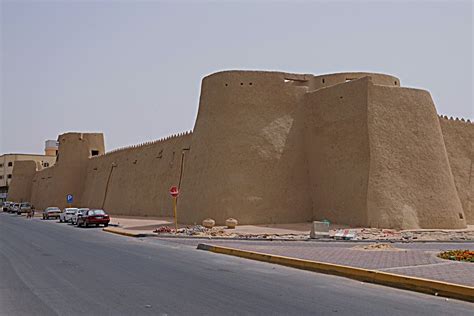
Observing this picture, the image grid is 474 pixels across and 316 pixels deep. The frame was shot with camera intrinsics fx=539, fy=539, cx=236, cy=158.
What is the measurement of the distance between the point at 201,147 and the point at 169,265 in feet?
65.6

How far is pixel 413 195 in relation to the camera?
2789 cm

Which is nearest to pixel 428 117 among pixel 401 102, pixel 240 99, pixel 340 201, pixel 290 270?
pixel 401 102

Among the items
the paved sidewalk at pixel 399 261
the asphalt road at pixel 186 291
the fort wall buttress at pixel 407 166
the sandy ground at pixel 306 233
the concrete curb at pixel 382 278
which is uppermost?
the fort wall buttress at pixel 407 166

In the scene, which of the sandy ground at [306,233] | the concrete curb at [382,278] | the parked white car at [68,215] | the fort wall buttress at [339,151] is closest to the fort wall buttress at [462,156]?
the sandy ground at [306,233]

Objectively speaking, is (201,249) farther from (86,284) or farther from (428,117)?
(428,117)

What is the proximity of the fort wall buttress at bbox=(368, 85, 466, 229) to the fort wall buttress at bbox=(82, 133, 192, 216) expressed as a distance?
16.1m

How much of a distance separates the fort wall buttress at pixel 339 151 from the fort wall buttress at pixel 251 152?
966 mm

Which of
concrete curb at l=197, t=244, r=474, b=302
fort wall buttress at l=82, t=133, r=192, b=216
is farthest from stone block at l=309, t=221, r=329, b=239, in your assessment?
fort wall buttress at l=82, t=133, r=192, b=216

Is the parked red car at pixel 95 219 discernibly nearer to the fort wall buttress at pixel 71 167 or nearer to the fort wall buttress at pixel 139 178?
the fort wall buttress at pixel 139 178

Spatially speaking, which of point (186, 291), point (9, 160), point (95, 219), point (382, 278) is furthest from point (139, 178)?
point (9, 160)

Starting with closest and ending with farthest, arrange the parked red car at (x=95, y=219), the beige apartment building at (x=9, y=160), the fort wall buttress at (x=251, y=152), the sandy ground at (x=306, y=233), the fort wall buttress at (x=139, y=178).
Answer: the sandy ground at (x=306, y=233)
the fort wall buttress at (x=251, y=152)
the parked red car at (x=95, y=219)
the fort wall buttress at (x=139, y=178)
the beige apartment building at (x=9, y=160)

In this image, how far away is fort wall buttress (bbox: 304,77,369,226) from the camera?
28.1m

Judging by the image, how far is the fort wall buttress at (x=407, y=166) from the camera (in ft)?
89.5

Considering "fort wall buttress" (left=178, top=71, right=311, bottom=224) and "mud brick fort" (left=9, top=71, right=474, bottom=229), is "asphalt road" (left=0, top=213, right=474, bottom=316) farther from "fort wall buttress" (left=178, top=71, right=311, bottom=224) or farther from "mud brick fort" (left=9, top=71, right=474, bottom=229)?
"fort wall buttress" (left=178, top=71, right=311, bottom=224)
